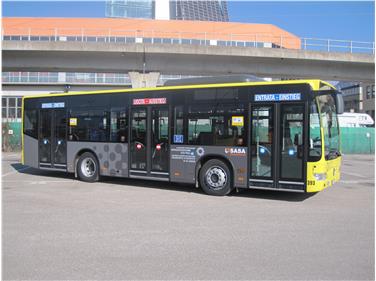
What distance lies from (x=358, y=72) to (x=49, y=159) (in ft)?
80.7

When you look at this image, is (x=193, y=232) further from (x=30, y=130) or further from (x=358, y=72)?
(x=358, y=72)

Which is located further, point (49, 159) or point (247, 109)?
point (49, 159)

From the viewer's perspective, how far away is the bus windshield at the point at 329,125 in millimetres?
9430

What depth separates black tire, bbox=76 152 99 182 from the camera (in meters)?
13.0

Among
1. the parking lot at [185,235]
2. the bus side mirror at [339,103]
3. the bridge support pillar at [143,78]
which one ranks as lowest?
the parking lot at [185,235]

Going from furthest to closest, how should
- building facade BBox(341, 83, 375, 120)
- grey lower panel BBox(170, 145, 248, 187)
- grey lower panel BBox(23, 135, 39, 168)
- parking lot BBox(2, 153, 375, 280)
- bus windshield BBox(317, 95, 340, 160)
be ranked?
building facade BBox(341, 83, 375, 120) < grey lower panel BBox(23, 135, 39, 168) < grey lower panel BBox(170, 145, 248, 187) < bus windshield BBox(317, 95, 340, 160) < parking lot BBox(2, 153, 375, 280)

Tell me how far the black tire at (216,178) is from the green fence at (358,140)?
83.3 feet

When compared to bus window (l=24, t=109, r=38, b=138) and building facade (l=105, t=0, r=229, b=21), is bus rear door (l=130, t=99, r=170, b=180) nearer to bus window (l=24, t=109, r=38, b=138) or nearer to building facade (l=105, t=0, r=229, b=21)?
bus window (l=24, t=109, r=38, b=138)

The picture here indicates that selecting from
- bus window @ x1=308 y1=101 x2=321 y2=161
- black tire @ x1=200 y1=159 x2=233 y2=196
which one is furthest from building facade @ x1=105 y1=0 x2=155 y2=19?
bus window @ x1=308 y1=101 x2=321 y2=161

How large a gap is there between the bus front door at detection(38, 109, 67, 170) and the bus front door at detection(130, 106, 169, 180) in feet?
9.98

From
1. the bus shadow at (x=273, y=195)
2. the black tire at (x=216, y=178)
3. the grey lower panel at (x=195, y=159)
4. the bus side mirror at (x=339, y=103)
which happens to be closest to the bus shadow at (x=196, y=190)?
the bus shadow at (x=273, y=195)

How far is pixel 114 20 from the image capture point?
78.5m

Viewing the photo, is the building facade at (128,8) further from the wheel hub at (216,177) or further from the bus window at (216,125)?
the wheel hub at (216,177)

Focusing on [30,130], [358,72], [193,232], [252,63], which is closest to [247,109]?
[193,232]
